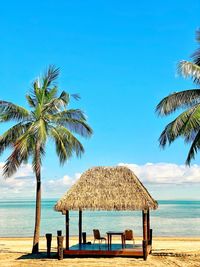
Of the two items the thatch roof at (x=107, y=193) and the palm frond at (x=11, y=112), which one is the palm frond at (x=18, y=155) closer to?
the palm frond at (x=11, y=112)

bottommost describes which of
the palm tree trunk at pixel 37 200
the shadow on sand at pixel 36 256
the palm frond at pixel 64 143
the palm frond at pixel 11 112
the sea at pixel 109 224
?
the sea at pixel 109 224

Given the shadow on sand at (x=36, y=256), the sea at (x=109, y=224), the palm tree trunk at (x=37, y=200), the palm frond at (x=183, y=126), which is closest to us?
the palm frond at (x=183, y=126)

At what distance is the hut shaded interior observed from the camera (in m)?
14.7

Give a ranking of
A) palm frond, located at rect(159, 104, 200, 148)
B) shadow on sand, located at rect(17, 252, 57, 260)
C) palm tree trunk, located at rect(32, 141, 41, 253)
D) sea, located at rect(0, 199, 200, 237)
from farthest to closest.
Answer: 1. sea, located at rect(0, 199, 200, 237)
2. palm tree trunk, located at rect(32, 141, 41, 253)
3. shadow on sand, located at rect(17, 252, 57, 260)
4. palm frond, located at rect(159, 104, 200, 148)

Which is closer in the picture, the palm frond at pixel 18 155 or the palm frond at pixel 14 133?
the palm frond at pixel 18 155

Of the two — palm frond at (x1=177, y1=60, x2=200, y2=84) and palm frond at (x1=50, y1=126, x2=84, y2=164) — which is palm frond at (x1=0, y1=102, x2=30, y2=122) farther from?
palm frond at (x1=177, y1=60, x2=200, y2=84)

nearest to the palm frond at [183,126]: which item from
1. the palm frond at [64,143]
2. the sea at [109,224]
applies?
the palm frond at [64,143]

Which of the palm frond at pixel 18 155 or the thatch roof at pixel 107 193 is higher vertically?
the palm frond at pixel 18 155

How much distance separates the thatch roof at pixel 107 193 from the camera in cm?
1476

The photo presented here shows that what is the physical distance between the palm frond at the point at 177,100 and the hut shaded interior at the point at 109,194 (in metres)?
2.67

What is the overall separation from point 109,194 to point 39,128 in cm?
340

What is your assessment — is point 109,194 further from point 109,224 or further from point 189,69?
point 109,224

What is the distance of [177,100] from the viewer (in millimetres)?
15367

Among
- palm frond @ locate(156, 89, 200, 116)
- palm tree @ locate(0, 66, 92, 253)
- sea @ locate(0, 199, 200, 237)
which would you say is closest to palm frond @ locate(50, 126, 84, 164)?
palm tree @ locate(0, 66, 92, 253)
